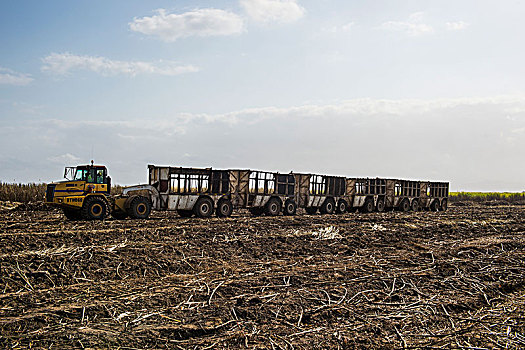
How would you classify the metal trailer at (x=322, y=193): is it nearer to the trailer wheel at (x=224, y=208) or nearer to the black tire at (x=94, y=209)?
the trailer wheel at (x=224, y=208)

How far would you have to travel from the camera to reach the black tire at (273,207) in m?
24.5

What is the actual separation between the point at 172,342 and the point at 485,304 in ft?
17.3

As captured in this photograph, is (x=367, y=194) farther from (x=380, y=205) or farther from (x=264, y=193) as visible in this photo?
(x=264, y=193)

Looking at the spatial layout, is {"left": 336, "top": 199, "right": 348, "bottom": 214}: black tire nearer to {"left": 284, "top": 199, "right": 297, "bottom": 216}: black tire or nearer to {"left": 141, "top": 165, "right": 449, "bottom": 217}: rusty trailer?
{"left": 141, "top": 165, "right": 449, "bottom": 217}: rusty trailer

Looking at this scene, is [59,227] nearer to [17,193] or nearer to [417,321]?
[417,321]

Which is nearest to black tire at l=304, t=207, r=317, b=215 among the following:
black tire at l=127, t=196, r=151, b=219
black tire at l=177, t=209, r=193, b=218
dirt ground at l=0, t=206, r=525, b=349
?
black tire at l=177, t=209, r=193, b=218

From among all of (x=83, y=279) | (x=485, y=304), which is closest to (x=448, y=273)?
(x=485, y=304)

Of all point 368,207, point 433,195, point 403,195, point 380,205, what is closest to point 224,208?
point 368,207

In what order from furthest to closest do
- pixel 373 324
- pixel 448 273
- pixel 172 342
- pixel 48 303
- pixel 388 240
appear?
pixel 388 240, pixel 448 273, pixel 48 303, pixel 373 324, pixel 172 342

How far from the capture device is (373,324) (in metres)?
6.23

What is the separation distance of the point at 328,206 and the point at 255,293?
20848 millimetres

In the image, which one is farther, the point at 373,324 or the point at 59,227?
the point at 59,227

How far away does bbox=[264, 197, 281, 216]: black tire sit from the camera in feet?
80.4

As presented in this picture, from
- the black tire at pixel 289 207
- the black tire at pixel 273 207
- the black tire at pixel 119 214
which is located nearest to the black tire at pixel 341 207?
the black tire at pixel 289 207
